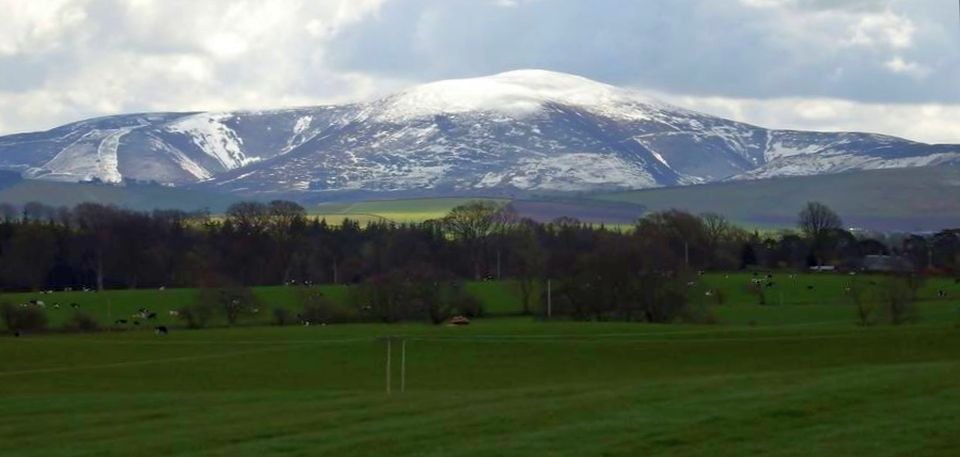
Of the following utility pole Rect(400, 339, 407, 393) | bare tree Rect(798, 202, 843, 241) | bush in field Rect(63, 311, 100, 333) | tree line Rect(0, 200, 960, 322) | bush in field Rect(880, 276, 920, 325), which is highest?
bare tree Rect(798, 202, 843, 241)

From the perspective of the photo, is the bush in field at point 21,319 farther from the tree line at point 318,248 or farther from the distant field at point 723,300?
the tree line at point 318,248

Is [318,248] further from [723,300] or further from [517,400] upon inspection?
[517,400]

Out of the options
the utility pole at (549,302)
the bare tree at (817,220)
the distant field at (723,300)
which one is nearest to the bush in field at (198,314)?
the distant field at (723,300)

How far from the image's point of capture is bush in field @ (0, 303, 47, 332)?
8800cm

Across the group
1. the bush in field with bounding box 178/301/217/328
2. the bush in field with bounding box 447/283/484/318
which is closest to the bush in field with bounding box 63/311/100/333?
Result: the bush in field with bounding box 178/301/217/328

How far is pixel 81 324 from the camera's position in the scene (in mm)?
90562

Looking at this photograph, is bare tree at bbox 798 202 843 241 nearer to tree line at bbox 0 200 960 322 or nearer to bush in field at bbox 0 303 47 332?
tree line at bbox 0 200 960 322

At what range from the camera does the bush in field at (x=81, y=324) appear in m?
89.2

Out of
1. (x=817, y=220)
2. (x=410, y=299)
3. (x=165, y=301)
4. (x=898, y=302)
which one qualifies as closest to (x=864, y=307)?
(x=898, y=302)

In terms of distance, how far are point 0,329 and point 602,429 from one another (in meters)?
67.5

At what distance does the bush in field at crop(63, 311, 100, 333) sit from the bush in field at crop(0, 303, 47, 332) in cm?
141

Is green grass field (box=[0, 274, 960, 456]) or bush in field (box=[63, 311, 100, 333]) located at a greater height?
bush in field (box=[63, 311, 100, 333])

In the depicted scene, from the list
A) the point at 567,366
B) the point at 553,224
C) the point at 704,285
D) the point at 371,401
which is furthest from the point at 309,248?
the point at 371,401

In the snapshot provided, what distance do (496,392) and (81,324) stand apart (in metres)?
56.3
